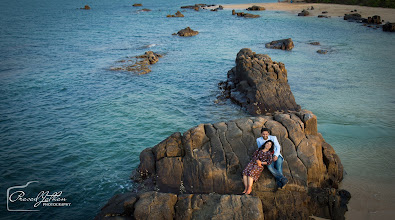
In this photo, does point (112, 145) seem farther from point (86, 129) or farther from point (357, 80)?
point (357, 80)

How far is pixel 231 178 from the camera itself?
11.9 metres

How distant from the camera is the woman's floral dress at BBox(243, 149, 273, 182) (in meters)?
11.2

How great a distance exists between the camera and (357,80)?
2853cm

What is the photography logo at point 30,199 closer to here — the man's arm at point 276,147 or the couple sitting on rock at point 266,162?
the couple sitting on rock at point 266,162

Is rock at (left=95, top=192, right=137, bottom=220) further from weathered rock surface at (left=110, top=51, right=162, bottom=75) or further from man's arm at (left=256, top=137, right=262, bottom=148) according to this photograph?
weathered rock surface at (left=110, top=51, right=162, bottom=75)

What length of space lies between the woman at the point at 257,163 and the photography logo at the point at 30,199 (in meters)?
7.55

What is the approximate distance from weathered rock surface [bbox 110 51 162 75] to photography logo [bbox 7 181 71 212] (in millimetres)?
19500

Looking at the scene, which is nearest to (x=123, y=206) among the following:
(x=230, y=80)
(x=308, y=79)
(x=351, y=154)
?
(x=351, y=154)

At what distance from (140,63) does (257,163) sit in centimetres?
2585

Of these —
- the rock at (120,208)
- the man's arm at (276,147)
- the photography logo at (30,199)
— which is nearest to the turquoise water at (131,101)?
the photography logo at (30,199)

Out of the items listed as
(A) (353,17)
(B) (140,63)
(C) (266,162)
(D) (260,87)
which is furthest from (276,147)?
(A) (353,17)

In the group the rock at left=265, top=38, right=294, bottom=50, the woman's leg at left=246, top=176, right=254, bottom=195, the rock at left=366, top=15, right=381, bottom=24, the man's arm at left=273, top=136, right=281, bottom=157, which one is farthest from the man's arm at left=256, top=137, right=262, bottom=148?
the rock at left=366, top=15, right=381, bottom=24

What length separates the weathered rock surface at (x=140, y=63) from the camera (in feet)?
107

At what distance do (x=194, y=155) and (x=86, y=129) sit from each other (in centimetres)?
992
